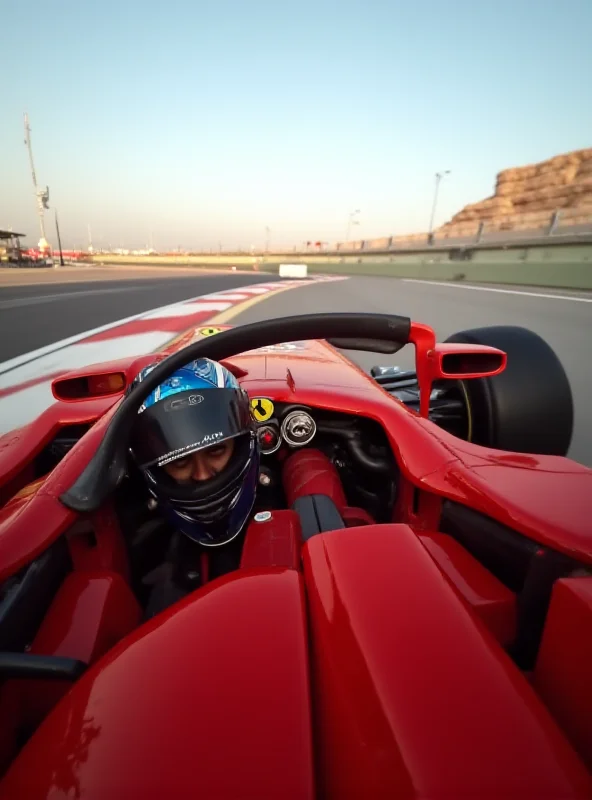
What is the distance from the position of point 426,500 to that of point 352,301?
26.1ft

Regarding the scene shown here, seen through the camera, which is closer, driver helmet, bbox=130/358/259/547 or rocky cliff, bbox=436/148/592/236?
driver helmet, bbox=130/358/259/547

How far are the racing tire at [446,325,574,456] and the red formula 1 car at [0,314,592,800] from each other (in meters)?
0.74

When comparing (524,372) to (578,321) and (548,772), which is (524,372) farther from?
(578,321)

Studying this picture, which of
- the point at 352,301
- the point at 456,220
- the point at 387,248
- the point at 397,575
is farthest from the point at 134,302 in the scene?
the point at 456,220

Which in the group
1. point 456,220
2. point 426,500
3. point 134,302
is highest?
point 456,220

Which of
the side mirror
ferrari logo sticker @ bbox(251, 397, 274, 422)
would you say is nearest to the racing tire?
the side mirror

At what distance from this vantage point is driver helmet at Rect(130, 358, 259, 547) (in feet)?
4.06

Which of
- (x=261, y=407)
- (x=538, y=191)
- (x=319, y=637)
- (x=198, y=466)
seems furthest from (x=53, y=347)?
(x=538, y=191)

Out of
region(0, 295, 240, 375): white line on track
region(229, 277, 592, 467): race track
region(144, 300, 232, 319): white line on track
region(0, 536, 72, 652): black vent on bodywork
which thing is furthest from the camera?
region(144, 300, 232, 319): white line on track

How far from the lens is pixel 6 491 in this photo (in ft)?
5.27

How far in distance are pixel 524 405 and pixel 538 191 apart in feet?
211

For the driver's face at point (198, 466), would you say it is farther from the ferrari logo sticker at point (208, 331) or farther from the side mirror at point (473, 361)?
the ferrari logo sticker at point (208, 331)

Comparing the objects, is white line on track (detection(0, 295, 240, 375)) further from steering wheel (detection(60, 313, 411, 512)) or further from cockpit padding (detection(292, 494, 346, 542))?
cockpit padding (detection(292, 494, 346, 542))

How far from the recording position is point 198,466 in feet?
4.26
